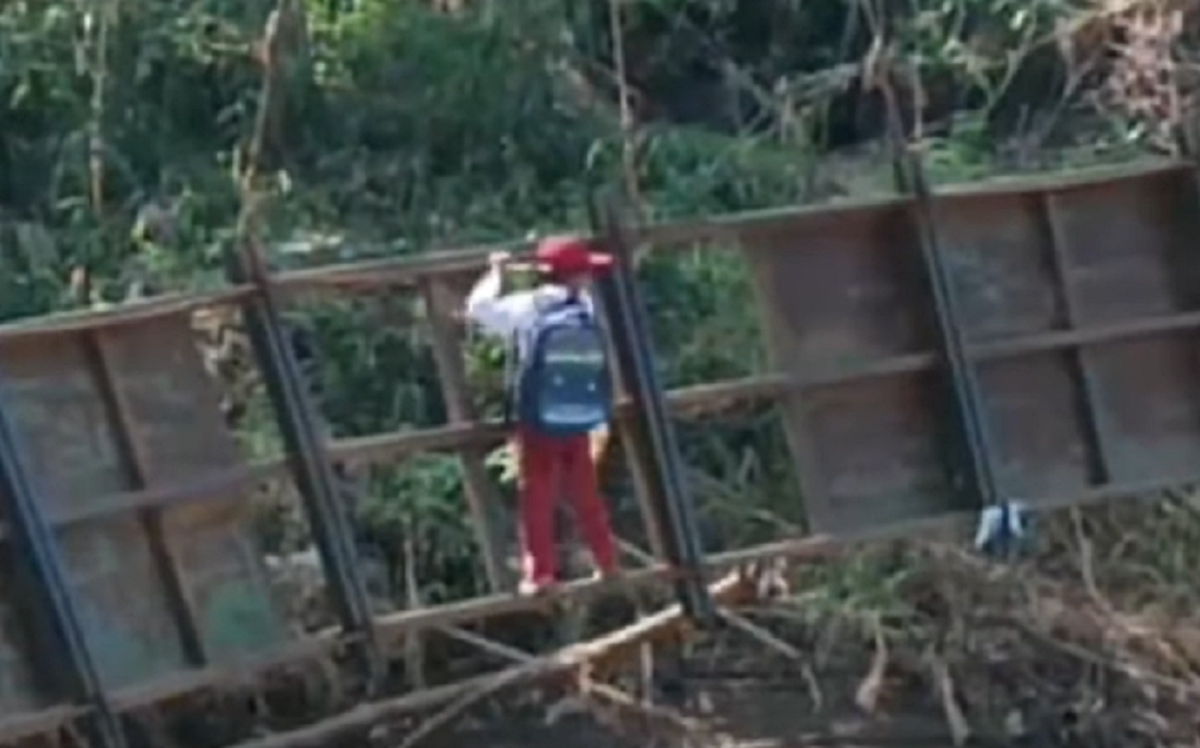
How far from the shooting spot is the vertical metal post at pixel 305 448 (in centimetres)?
694

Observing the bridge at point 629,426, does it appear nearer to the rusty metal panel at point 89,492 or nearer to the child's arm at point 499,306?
the rusty metal panel at point 89,492

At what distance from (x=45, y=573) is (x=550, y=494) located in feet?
3.83

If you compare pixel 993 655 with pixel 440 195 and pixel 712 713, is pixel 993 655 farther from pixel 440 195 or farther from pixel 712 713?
pixel 440 195

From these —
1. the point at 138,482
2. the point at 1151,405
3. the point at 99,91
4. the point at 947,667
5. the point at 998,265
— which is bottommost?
the point at 947,667

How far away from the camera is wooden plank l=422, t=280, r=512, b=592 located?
706 cm

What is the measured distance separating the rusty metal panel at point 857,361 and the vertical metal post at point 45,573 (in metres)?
1.95

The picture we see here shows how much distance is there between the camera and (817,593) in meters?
9.18

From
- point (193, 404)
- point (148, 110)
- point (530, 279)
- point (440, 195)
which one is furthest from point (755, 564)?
point (148, 110)

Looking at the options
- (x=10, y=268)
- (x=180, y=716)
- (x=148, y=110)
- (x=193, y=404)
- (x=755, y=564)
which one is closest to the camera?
(x=193, y=404)

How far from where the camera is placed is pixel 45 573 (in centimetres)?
661

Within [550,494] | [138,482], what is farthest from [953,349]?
[138,482]

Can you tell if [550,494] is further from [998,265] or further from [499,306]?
[998,265]

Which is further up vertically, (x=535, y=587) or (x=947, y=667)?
(x=535, y=587)

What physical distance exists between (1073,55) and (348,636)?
15.0ft
